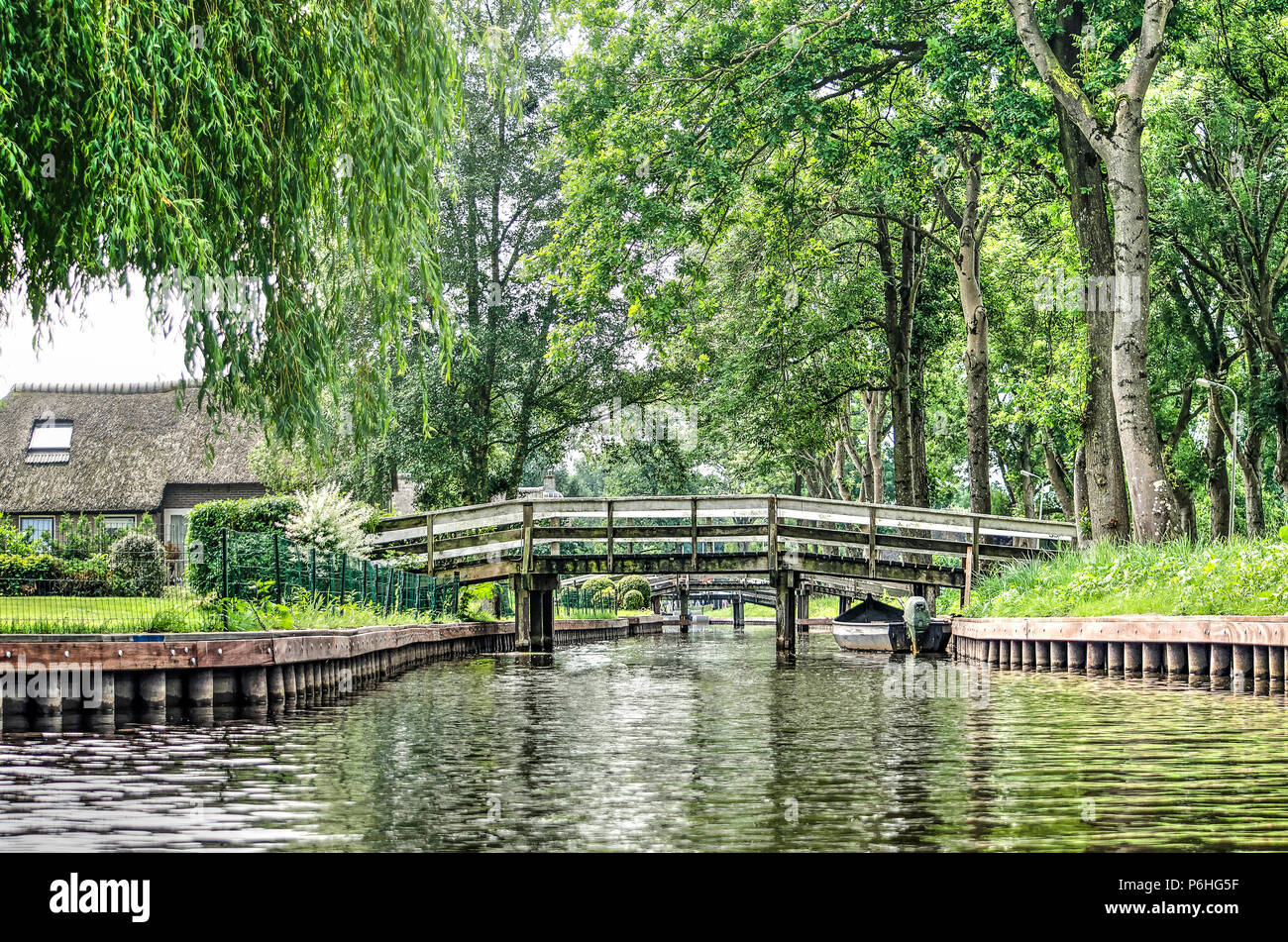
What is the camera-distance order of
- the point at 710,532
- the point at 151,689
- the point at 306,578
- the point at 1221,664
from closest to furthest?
the point at 151,689 < the point at 1221,664 < the point at 306,578 < the point at 710,532

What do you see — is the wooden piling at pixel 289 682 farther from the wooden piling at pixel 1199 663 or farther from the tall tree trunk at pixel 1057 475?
the tall tree trunk at pixel 1057 475

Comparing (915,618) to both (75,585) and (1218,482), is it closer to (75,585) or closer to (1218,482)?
(1218,482)

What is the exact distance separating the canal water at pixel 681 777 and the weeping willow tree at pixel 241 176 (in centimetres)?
343

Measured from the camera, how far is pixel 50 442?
42.9m

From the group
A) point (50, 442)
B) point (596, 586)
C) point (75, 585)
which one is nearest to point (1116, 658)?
point (75, 585)

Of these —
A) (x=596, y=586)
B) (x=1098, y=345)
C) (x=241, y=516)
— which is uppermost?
(x=1098, y=345)

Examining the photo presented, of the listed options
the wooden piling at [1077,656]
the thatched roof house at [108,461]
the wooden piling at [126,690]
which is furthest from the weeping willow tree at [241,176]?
the thatched roof house at [108,461]

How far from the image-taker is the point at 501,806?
652cm

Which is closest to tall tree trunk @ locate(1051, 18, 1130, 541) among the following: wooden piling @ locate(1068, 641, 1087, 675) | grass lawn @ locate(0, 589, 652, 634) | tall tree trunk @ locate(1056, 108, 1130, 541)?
tall tree trunk @ locate(1056, 108, 1130, 541)

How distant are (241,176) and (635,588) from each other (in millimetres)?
51059

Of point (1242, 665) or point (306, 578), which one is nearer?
point (1242, 665)

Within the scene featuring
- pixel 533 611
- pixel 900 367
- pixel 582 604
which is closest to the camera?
pixel 533 611

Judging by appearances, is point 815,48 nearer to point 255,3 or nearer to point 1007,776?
point 255,3
